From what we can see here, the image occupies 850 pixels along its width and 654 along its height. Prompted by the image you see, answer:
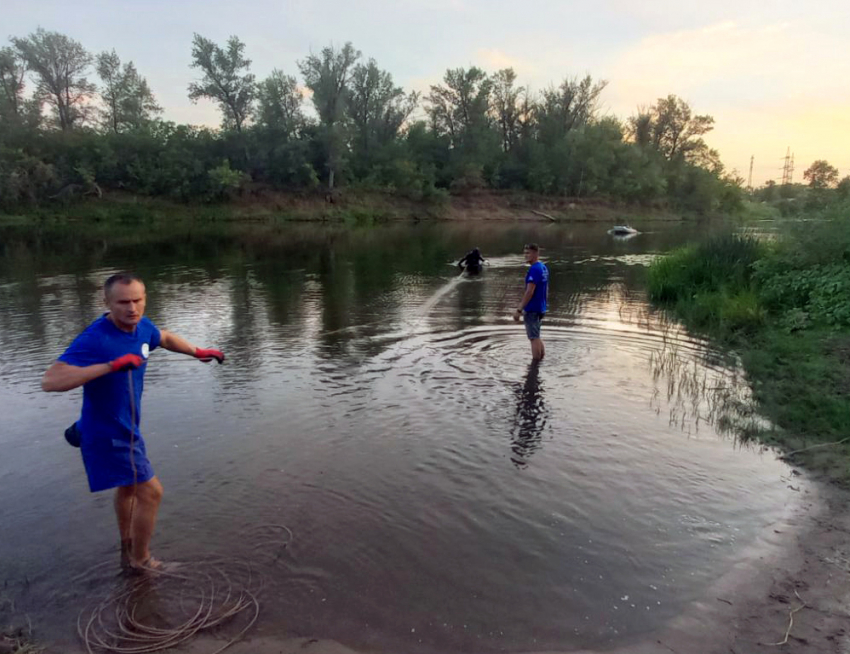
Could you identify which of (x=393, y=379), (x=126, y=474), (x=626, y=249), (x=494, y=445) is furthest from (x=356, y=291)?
(x=626, y=249)

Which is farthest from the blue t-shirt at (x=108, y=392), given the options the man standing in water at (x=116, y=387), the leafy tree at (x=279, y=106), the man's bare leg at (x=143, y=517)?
the leafy tree at (x=279, y=106)

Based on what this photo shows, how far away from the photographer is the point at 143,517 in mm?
4387

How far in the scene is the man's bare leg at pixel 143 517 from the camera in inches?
171

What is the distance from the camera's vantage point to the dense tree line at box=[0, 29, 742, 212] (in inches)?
Answer: 2240

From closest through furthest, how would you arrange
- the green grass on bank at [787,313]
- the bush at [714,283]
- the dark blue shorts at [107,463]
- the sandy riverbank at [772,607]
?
the sandy riverbank at [772,607]
the dark blue shorts at [107,463]
the green grass on bank at [787,313]
the bush at [714,283]

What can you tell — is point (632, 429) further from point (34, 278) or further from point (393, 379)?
point (34, 278)

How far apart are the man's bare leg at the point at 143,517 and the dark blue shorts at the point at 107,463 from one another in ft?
0.76

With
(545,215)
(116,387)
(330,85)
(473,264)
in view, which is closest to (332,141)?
(330,85)

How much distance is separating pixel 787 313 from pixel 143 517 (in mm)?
12047

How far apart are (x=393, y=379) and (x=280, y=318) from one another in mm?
5384

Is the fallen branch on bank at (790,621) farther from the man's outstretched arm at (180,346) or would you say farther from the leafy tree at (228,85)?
the leafy tree at (228,85)

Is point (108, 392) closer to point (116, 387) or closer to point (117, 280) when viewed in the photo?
point (116, 387)

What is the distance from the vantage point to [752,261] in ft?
50.7

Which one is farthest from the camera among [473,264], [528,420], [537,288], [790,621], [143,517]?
[473,264]
